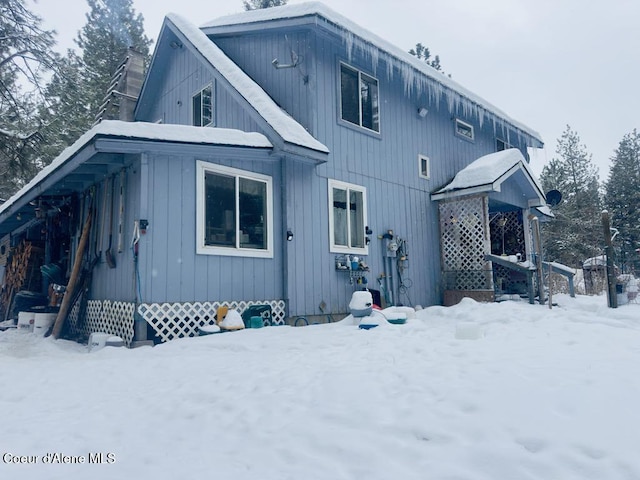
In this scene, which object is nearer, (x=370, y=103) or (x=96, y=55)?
(x=370, y=103)

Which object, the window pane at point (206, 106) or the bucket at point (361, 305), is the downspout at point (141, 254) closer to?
the bucket at point (361, 305)

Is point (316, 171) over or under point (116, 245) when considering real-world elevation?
over

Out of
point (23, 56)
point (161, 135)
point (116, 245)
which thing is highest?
point (23, 56)

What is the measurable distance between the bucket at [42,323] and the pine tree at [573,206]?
2580cm

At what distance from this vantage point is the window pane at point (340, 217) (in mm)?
8709

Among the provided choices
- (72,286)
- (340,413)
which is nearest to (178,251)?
(72,286)

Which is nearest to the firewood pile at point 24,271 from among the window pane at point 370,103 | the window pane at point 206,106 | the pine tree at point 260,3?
the window pane at point 206,106

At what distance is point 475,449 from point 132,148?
5618mm

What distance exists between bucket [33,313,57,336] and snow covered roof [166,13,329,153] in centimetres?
526

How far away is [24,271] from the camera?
10.4m

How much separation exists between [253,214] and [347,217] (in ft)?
7.36

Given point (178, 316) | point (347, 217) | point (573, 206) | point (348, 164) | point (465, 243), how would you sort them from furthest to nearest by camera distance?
point (573, 206) < point (465, 243) < point (348, 164) < point (347, 217) < point (178, 316)

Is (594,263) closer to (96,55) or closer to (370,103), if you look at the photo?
(370,103)

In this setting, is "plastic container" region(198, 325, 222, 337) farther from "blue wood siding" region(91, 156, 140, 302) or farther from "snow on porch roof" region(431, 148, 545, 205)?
"snow on porch roof" region(431, 148, 545, 205)
